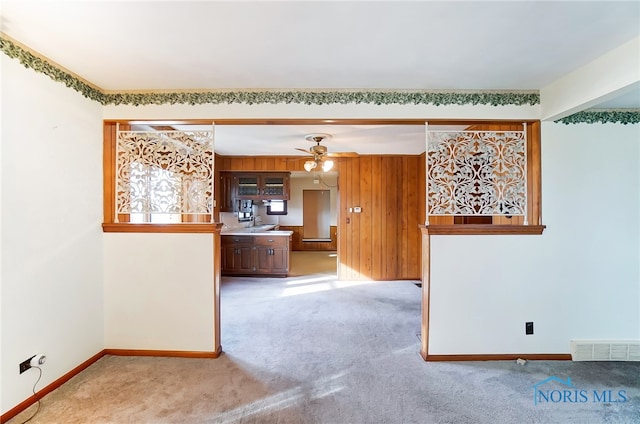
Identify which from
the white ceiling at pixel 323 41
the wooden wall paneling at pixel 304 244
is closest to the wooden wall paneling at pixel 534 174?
the white ceiling at pixel 323 41

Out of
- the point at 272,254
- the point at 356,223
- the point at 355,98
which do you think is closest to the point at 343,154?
the point at 356,223

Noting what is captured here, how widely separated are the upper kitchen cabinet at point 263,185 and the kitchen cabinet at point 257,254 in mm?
921

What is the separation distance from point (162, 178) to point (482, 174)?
2.95 meters

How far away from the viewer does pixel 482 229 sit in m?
2.57

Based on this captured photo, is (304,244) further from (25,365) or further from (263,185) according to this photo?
(25,365)

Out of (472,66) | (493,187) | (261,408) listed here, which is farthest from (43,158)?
(493,187)

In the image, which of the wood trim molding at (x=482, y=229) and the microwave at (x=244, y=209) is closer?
the wood trim molding at (x=482, y=229)

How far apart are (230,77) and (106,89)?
47.6 inches

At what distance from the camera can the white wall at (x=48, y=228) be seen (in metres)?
1.84

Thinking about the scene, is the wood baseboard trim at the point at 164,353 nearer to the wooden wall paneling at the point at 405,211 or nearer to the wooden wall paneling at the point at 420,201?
the wooden wall paneling at the point at 405,211

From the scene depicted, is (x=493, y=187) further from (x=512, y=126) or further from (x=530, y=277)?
(x=530, y=277)

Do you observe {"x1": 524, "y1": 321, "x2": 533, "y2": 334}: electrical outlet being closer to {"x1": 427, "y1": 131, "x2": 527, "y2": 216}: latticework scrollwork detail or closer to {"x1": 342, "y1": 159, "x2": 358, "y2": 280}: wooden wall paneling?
{"x1": 427, "y1": 131, "x2": 527, "y2": 216}: latticework scrollwork detail

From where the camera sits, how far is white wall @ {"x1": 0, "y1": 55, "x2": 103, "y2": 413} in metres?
1.84

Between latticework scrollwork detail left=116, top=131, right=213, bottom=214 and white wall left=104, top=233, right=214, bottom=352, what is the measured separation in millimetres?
278
